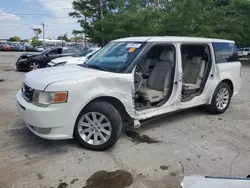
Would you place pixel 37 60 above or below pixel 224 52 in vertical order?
below

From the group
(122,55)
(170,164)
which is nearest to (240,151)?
(170,164)

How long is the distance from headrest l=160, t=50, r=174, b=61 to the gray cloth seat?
0.85 m

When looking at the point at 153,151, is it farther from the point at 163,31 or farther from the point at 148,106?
the point at 163,31

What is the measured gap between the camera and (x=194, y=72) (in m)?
5.50

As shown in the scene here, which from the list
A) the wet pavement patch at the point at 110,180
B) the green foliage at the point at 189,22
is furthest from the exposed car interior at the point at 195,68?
the green foliage at the point at 189,22

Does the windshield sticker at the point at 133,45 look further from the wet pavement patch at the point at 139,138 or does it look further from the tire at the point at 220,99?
the tire at the point at 220,99

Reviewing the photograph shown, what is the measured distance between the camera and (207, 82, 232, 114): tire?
544 cm

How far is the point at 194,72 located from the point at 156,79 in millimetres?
1124

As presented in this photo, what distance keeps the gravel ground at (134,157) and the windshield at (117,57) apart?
1.25 metres

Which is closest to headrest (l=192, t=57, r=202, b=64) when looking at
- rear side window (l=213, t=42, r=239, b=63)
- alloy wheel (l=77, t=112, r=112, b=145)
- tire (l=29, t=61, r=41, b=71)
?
rear side window (l=213, t=42, r=239, b=63)

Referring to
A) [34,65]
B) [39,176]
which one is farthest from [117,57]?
[34,65]

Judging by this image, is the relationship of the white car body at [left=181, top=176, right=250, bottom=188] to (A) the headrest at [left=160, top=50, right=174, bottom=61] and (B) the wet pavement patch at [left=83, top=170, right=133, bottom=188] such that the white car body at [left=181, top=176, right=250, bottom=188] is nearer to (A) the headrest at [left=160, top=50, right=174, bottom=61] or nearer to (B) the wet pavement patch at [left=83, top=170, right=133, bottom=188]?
(B) the wet pavement patch at [left=83, top=170, right=133, bottom=188]

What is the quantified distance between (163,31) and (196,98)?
60.4ft

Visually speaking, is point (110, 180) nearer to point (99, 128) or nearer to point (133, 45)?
point (99, 128)
